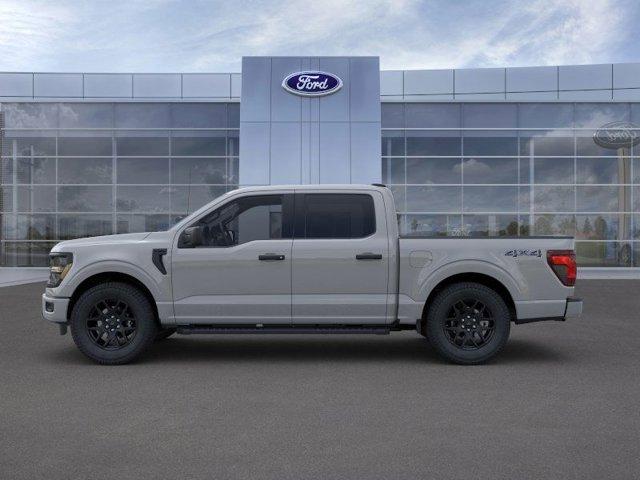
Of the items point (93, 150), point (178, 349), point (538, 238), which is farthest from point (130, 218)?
point (538, 238)

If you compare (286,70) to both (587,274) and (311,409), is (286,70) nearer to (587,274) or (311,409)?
(587,274)

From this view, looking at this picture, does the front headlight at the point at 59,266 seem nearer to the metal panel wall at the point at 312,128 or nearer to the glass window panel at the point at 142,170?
the metal panel wall at the point at 312,128

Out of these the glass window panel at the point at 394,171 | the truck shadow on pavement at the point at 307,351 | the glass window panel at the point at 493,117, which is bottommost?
the truck shadow on pavement at the point at 307,351

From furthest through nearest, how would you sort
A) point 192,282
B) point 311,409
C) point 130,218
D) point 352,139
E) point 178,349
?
point 130,218, point 352,139, point 178,349, point 192,282, point 311,409

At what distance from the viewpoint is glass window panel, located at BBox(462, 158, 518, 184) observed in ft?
99.6

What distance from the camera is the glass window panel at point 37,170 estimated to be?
3088 cm

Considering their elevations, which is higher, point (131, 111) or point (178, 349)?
point (131, 111)

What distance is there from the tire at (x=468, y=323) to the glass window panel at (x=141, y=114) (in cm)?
2516

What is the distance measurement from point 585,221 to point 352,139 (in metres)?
11.6

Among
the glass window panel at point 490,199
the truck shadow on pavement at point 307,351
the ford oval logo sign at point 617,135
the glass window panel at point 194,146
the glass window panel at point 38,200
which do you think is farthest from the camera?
the glass window panel at point 38,200

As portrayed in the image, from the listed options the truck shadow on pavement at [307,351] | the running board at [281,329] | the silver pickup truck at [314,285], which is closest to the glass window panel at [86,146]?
the truck shadow on pavement at [307,351]

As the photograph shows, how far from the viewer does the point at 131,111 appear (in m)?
30.6

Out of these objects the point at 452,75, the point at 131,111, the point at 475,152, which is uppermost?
the point at 452,75

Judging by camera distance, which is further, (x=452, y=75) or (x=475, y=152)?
(x=452, y=75)
